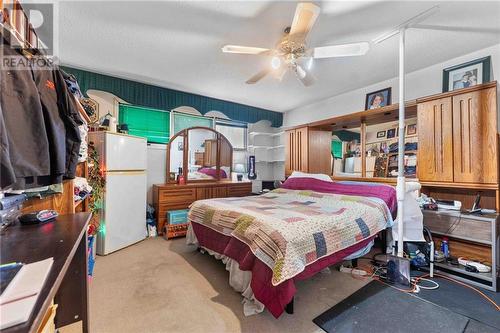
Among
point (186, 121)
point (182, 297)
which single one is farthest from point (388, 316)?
point (186, 121)

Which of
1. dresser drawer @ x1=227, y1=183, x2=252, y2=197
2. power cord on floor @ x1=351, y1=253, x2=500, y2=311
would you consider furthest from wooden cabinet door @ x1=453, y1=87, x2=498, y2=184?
dresser drawer @ x1=227, y1=183, x2=252, y2=197

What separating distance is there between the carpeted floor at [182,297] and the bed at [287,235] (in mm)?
200

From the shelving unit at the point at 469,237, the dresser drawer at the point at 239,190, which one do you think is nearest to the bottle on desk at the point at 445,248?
the shelving unit at the point at 469,237

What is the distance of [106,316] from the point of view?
1685 millimetres

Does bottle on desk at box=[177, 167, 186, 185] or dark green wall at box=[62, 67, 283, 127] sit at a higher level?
dark green wall at box=[62, 67, 283, 127]

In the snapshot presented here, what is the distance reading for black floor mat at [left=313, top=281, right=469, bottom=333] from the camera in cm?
155

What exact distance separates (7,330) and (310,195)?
2.99 m

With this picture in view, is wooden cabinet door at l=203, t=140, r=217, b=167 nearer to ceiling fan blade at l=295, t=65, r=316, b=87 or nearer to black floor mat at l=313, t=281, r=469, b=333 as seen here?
ceiling fan blade at l=295, t=65, r=316, b=87

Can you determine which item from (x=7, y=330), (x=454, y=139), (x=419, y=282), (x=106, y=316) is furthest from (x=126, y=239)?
(x=454, y=139)

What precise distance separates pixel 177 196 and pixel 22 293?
3.23 meters

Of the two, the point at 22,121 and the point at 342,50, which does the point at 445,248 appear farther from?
the point at 22,121

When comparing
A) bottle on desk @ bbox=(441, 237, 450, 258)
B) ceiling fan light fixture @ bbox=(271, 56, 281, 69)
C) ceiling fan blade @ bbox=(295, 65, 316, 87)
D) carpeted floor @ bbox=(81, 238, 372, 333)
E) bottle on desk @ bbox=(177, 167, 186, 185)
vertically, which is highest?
ceiling fan light fixture @ bbox=(271, 56, 281, 69)

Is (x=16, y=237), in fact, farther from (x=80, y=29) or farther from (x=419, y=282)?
(x=419, y=282)

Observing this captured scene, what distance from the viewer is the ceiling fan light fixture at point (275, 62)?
217 cm
